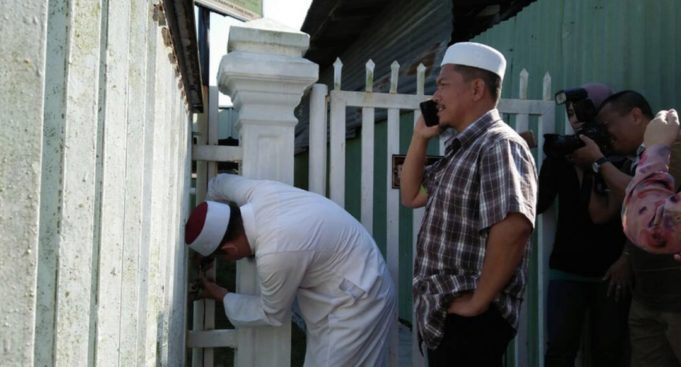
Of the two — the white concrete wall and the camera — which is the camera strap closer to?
the camera

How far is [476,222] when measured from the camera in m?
2.26

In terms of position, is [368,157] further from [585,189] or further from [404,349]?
[404,349]

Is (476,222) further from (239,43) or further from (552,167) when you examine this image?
(239,43)

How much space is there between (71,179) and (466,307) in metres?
1.62

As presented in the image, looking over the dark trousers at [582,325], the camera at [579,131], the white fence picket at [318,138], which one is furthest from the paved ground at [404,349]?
the camera at [579,131]

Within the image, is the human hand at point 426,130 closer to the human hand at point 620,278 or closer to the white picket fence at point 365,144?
the white picket fence at point 365,144

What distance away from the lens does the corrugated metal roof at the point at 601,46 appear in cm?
316

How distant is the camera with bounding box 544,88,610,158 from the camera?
300cm

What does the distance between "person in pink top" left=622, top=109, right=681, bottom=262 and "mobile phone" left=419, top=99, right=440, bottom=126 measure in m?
0.87

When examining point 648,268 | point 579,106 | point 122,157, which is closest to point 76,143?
point 122,157

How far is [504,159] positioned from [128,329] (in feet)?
4.58

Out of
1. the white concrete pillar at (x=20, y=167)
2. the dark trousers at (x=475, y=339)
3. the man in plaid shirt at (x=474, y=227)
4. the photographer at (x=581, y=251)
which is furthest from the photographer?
the photographer at (x=581, y=251)

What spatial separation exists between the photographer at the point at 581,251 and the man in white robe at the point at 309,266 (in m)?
0.94

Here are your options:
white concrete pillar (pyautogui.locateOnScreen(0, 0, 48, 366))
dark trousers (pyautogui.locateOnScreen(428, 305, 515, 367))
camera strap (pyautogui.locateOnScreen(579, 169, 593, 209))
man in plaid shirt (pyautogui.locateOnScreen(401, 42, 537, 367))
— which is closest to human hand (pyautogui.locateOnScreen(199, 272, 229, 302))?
man in plaid shirt (pyautogui.locateOnScreen(401, 42, 537, 367))
